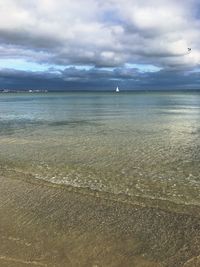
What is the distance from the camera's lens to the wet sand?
814 centimetres

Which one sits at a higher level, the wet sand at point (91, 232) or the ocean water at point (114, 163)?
the wet sand at point (91, 232)

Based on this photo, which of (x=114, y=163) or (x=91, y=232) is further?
(x=114, y=163)

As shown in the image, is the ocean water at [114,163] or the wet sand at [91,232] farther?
the ocean water at [114,163]

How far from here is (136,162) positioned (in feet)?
58.8

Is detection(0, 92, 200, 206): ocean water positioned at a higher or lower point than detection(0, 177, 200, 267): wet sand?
lower

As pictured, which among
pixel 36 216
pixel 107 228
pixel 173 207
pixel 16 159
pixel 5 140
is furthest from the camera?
pixel 5 140

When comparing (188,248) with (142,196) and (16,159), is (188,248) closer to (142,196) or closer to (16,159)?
(142,196)

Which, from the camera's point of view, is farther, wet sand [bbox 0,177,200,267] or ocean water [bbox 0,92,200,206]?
ocean water [bbox 0,92,200,206]

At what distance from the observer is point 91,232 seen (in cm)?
958

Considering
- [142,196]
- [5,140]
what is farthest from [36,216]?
[5,140]

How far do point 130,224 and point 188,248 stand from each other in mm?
1907

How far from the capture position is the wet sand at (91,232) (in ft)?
26.7

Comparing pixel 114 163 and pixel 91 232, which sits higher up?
pixel 91 232

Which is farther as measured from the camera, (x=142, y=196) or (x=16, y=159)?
(x=16, y=159)
